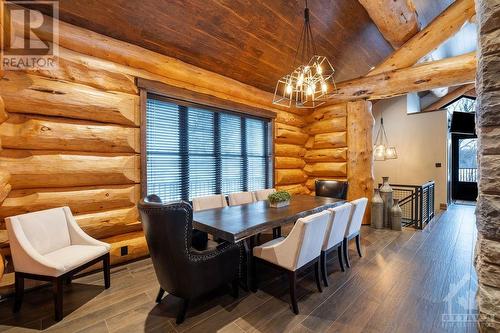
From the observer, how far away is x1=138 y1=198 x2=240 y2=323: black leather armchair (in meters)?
1.72

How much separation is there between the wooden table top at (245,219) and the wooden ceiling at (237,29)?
2.49 metres

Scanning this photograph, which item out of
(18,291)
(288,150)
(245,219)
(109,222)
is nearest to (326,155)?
(288,150)

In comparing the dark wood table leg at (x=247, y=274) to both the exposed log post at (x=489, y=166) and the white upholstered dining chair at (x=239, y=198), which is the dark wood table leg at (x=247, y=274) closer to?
the white upholstered dining chair at (x=239, y=198)

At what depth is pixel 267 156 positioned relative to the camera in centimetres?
502

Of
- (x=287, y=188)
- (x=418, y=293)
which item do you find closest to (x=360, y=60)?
(x=287, y=188)

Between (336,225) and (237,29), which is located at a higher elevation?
(237,29)

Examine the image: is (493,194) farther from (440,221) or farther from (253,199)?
(440,221)

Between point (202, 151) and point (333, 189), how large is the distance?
2.55 m

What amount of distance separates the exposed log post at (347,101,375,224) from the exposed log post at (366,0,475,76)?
2.76 ft

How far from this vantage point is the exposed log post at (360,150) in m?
4.80

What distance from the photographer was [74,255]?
7.04 ft

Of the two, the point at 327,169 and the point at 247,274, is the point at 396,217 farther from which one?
the point at 247,274

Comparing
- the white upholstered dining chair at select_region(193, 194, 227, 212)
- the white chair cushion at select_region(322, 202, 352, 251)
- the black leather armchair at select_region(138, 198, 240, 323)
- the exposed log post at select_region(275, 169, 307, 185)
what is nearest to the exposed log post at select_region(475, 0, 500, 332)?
the white chair cushion at select_region(322, 202, 352, 251)

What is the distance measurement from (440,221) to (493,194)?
179 inches
